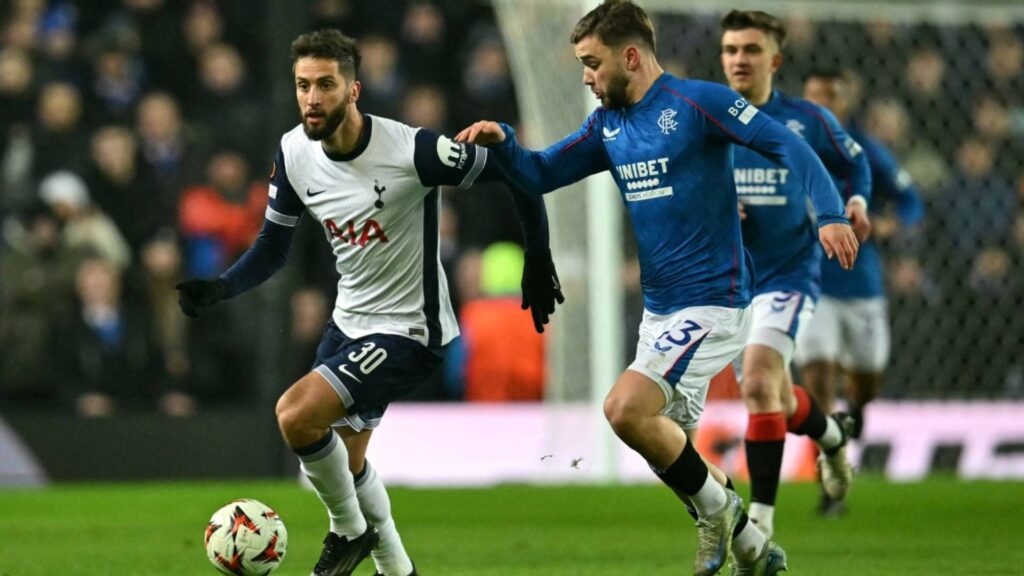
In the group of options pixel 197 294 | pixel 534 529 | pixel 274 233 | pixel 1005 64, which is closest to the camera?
pixel 197 294

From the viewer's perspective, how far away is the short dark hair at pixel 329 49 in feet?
20.4

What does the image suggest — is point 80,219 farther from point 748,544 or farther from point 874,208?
point 748,544

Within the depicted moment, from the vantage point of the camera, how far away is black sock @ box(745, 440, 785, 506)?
7.83m

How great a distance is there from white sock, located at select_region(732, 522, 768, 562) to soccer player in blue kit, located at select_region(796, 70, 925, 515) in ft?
10.7

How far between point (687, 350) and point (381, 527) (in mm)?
1336

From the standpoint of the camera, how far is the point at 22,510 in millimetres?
11078

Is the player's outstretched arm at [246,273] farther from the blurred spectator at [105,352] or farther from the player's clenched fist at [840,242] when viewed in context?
the blurred spectator at [105,352]

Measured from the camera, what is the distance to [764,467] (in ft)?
25.8

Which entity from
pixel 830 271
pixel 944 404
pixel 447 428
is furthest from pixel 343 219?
pixel 944 404

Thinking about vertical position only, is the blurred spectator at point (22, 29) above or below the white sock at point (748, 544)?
above

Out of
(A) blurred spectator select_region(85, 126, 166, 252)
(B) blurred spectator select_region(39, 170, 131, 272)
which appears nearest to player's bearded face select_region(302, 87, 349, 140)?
(B) blurred spectator select_region(39, 170, 131, 272)

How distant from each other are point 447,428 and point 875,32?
473 centimetres

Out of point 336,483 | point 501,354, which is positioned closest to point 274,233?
point 336,483

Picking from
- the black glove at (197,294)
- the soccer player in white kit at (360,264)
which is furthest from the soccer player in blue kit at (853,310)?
the black glove at (197,294)
